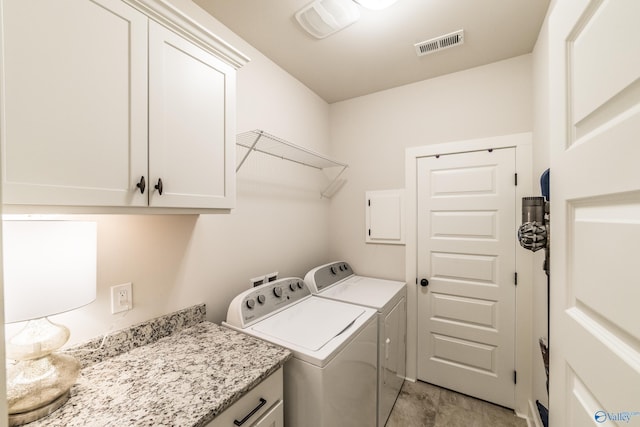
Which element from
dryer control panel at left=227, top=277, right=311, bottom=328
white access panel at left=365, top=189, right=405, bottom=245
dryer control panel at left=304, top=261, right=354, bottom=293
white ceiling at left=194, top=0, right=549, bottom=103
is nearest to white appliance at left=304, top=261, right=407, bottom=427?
dryer control panel at left=304, top=261, right=354, bottom=293

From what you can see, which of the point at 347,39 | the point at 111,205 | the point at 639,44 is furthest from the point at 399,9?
the point at 111,205

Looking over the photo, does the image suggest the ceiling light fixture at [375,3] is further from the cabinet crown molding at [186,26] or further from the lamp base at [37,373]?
the lamp base at [37,373]

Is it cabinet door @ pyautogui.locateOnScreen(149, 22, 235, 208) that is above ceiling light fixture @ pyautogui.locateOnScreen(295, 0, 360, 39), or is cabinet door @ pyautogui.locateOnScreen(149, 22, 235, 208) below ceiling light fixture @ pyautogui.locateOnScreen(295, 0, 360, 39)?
below

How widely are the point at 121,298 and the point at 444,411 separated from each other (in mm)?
2334

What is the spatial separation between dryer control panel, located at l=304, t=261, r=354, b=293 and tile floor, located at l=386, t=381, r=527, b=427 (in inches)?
42.1

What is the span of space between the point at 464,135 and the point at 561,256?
5.57 ft

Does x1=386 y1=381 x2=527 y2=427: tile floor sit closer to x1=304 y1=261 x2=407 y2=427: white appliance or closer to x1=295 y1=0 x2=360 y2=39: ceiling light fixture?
x1=304 y1=261 x2=407 y2=427: white appliance

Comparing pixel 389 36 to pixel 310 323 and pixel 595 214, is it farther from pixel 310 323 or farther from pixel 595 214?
pixel 310 323

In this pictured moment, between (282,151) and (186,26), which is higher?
(186,26)

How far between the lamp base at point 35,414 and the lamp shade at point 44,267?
0.31m

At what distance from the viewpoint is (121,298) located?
1170 mm

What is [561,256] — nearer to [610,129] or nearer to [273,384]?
[610,129]

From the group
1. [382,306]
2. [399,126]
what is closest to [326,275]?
[382,306]

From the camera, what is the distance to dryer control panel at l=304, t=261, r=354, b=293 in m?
2.09
